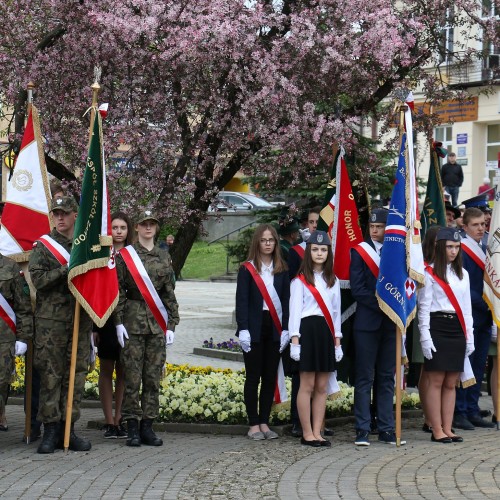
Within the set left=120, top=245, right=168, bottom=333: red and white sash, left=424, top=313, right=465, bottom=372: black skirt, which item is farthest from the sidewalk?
left=120, top=245, right=168, bottom=333: red and white sash

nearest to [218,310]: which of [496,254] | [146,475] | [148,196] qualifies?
[148,196]

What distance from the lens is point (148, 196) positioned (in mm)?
12516

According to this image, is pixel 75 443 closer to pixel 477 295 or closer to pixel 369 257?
pixel 369 257

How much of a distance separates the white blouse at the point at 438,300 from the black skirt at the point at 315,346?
879mm

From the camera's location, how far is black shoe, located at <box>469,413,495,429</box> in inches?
430

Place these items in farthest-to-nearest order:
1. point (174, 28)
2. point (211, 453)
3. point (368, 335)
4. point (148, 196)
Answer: point (148, 196) → point (174, 28) → point (368, 335) → point (211, 453)

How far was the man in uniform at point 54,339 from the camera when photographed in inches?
361

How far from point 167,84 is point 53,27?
1.57 metres

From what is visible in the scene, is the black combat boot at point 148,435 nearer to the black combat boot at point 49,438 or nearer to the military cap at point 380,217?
the black combat boot at point 49,438

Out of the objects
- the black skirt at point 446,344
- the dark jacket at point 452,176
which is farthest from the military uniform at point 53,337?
the dark jacket at point 452,176

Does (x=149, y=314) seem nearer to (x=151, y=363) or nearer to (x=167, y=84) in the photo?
(x=151, y=363)

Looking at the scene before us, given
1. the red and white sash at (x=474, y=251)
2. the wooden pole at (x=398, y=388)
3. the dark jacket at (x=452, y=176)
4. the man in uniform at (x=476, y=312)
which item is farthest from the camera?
the dark jacket at (x=452, y=176)

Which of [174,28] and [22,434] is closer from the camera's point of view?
[22,434]

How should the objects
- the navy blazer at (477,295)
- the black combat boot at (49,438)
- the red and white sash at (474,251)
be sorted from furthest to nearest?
the red and white sash at (474,251)
the navy blazer at (477,295)
the black combat boot at (49,438)
